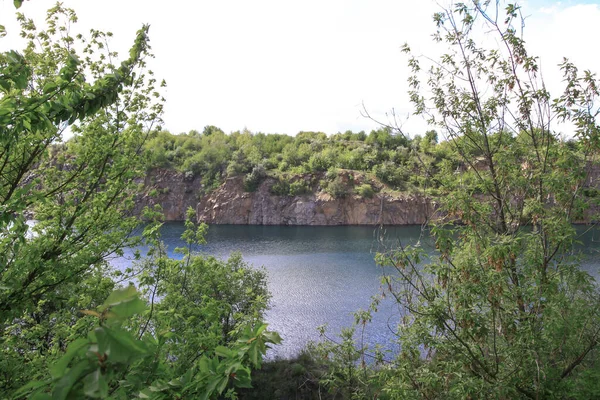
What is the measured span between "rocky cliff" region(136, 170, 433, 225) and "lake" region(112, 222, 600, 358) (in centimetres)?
297

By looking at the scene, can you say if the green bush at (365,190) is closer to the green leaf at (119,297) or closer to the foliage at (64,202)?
the foliage at (64,202)

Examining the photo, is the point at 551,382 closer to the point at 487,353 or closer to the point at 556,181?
the point at 487,353

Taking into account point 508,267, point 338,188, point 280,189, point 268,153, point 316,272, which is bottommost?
point 316,272

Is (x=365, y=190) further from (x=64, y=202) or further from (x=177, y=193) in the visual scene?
(x=64, y=202)

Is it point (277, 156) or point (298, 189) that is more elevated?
point (277, 156)

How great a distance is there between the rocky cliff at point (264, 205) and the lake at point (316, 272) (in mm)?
2974

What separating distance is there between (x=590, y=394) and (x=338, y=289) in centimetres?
1730

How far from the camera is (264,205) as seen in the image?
4866cm

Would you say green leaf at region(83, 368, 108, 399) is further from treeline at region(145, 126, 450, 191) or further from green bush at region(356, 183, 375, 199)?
green bush at region(356, 183, 375, 199)

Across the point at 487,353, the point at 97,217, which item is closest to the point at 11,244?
the point at 97,217

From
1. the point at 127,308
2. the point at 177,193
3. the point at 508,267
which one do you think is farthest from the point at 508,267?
the point at 177,193

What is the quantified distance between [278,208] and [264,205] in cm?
184

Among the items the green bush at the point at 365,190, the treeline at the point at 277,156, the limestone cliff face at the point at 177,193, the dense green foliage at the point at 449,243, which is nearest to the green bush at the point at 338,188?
the treeline at the point at 277,156

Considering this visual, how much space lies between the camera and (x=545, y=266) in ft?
14.5
